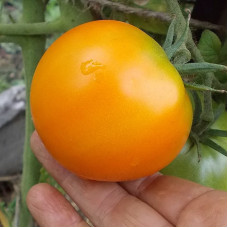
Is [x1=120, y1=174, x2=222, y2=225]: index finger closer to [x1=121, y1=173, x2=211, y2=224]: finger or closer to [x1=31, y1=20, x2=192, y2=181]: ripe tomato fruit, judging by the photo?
[x1=121, y1=173, x2=211, y2=224]: finger

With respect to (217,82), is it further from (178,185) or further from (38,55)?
(38,55)

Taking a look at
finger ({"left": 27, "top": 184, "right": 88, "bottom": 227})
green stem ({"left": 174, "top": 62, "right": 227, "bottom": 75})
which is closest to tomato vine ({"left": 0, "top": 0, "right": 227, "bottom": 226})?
green stem ({"left": 174, "top": 62, "right": 227, "bottom": 75})

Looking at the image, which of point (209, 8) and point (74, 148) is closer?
point (74, 148)

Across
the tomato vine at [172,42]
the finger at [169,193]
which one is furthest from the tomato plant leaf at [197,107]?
the finger at [169,193]

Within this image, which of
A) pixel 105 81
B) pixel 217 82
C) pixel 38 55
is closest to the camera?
pixel 105 81

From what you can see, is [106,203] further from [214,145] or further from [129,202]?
[214,145]

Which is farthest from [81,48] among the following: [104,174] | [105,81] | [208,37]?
[208,37]
